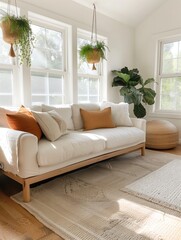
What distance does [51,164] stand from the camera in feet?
6.30

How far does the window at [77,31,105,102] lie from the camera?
372 cm

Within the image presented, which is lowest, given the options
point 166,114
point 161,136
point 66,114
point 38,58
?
point 161,136

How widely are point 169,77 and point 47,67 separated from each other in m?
2.62

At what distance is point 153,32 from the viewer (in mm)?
4355

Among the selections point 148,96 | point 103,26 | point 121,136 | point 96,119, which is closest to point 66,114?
point 96,119

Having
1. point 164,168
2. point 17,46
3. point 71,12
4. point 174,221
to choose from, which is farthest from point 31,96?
point 174,221

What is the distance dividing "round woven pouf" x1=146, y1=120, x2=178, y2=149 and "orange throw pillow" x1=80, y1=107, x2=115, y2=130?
0.96m

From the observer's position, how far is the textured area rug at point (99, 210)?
144cm

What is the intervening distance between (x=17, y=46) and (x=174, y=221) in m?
2.56

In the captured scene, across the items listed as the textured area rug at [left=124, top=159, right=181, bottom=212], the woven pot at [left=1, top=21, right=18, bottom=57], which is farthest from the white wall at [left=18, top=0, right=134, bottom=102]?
the textured area rug at [left=124, top=159, right=181, bottom=212]

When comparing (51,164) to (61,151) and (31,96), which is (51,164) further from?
(31,96)

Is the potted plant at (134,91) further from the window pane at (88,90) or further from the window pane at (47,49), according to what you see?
the window pane at (47,49)

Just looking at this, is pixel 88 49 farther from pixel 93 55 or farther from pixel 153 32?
pixel 153 32

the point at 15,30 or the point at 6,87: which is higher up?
the point at 15,30
